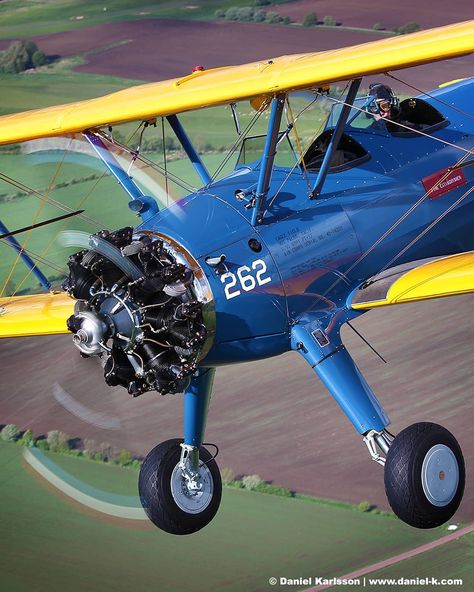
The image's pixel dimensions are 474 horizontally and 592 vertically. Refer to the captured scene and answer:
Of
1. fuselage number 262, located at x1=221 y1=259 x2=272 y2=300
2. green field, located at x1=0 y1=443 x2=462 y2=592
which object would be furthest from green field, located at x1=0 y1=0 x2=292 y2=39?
fuselage number 262, located at x1=221 y1=259 x2=272 y2=300

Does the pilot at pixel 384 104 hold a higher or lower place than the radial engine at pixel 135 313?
higher

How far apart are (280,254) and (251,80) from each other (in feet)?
5.08

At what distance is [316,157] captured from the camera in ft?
49.1

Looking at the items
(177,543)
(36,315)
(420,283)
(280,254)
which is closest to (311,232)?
(280,254)

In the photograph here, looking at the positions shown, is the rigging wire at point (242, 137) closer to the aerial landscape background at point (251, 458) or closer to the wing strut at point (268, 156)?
the wing strut at point (268, 156)

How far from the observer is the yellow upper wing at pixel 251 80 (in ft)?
42.9

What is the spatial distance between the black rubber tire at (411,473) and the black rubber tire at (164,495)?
2073 mm

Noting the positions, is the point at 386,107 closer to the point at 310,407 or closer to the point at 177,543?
the point at 177,543

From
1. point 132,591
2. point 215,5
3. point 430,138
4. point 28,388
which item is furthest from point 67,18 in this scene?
point 430,138

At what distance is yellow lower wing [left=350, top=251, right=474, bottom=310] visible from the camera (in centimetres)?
1401

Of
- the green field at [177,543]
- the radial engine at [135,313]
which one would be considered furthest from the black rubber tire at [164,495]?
the green field at [177,543]

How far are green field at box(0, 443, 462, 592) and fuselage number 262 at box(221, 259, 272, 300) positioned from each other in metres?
10.6

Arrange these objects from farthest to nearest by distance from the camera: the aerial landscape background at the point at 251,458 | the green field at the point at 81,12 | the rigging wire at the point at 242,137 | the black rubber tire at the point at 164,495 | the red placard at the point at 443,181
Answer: the green field at the point at 81,12, the aerial landscape background at the point at 251,458, the red placard at the point at 443,181, the black rubber tire at the point at 164,495, the rigging wire at the point at 242,137

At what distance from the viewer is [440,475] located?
14.1 metres
